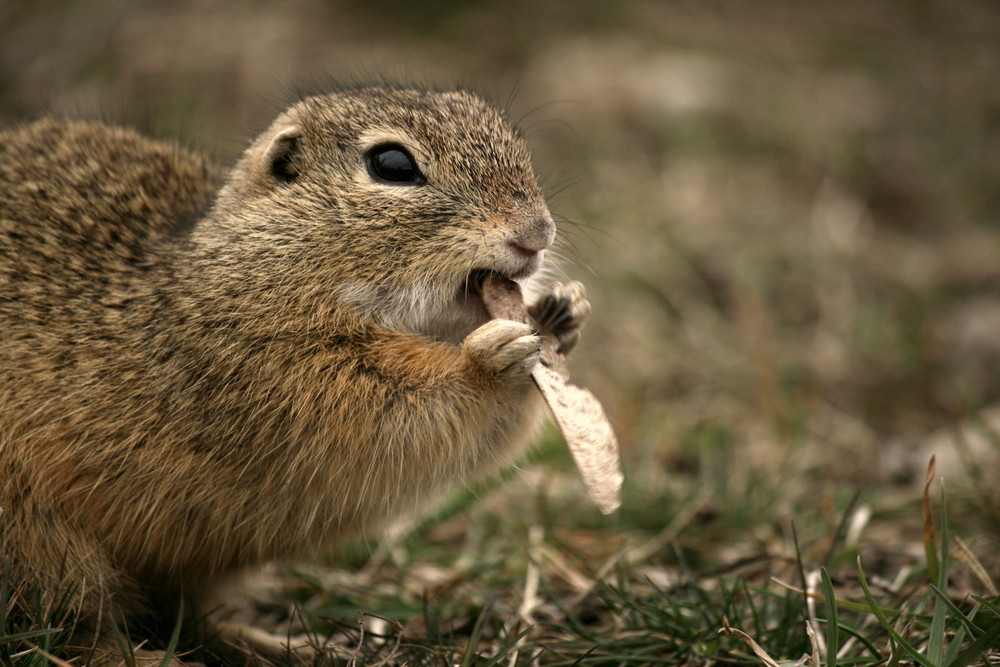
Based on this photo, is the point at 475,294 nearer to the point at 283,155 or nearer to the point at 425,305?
the point at 425,305

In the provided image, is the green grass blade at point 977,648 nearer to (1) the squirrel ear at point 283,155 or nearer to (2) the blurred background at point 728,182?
(2) the blurred background at point 728,182

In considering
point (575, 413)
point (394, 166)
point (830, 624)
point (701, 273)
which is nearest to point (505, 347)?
point (575, 413)

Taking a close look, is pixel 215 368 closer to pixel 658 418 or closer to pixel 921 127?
pixel 658 418

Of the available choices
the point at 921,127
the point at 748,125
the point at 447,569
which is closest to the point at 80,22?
the point at 748,125

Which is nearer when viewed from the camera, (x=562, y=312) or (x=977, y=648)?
(x=977, y=648)

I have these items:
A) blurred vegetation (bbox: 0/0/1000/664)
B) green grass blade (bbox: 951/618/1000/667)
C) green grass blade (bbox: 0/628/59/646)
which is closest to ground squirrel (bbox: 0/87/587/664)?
green grass blade (bbox: 0/628/59/646)

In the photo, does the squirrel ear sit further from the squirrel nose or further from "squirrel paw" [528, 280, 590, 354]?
"squirrel paw" [528, 280, 590, 354]
